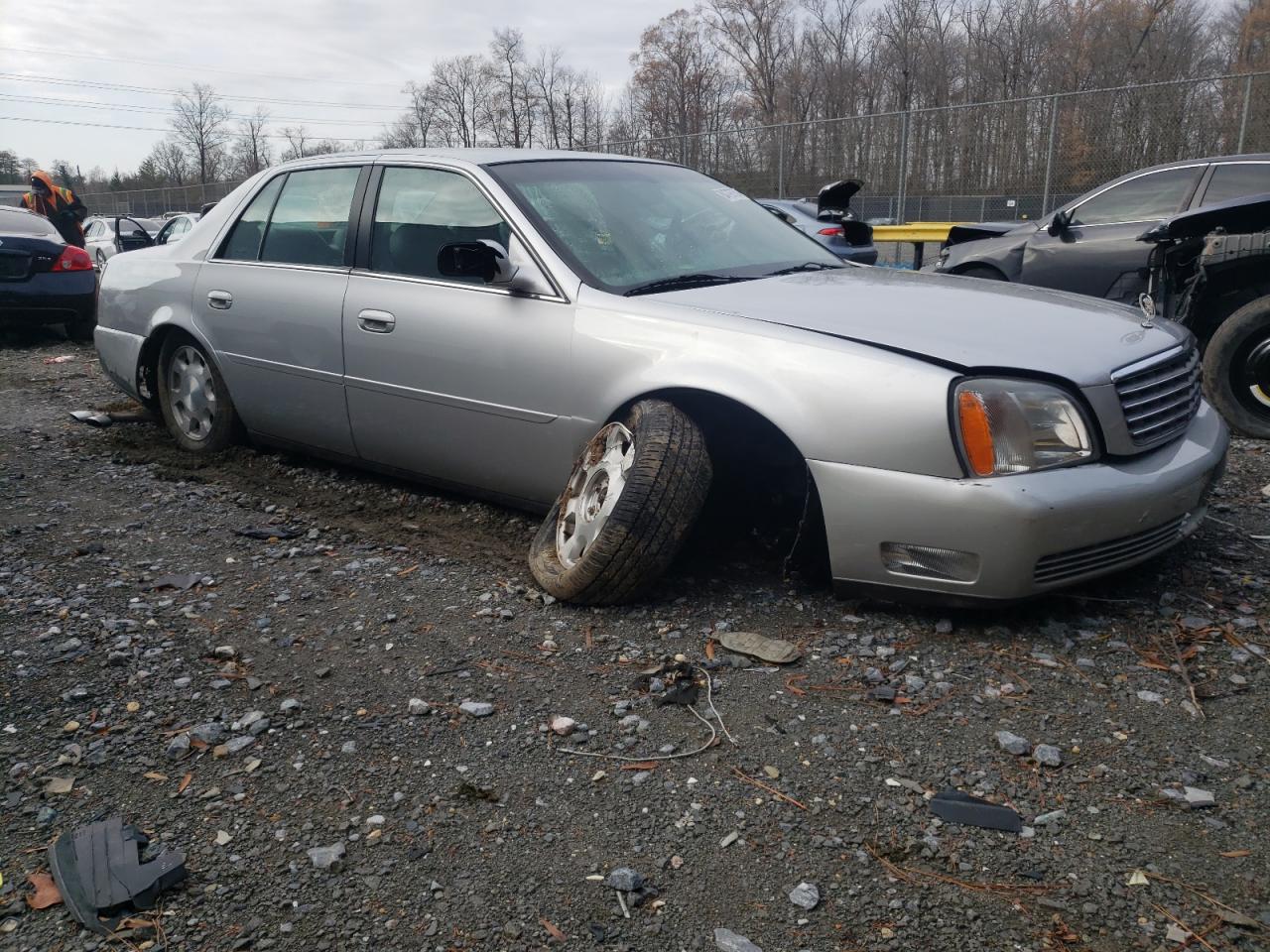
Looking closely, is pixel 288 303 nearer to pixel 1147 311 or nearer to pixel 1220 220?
pixel 1147 311

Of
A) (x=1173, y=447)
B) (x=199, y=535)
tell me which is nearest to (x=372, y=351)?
(x=199, y=535)

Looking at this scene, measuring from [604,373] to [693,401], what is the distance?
331 millimetres

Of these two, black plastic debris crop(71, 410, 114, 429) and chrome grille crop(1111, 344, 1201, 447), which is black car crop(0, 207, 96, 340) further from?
chrome grille crop(1111, 344, 1201, 447)

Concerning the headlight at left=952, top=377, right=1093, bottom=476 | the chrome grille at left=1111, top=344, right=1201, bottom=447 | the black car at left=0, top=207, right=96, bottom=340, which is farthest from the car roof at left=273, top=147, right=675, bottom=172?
the black car at left=0, top=207, right=96, bottom=340

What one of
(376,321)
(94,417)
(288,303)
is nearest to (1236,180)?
(376,321)

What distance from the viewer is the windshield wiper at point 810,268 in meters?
4.20

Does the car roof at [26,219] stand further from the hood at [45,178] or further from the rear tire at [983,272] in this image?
the rear tire at [983,272]

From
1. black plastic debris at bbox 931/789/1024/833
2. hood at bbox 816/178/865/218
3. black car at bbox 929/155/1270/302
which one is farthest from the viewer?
black car at bbox 929/155/1270/302

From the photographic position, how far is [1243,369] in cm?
557

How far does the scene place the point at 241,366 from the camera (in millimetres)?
5055

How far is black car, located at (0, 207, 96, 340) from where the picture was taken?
33.6ft

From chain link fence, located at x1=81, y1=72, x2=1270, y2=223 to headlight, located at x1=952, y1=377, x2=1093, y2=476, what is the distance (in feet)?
38.3

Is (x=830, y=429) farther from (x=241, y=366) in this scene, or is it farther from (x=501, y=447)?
(x=241, y=366)

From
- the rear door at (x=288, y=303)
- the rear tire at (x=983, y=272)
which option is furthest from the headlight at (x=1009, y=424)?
the rear tire at (x=983, y=272)
